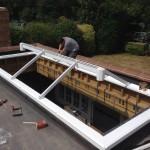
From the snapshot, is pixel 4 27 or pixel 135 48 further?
pixel 135 48

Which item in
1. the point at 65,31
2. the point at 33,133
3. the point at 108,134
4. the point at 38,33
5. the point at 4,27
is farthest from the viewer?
the point at 65,31

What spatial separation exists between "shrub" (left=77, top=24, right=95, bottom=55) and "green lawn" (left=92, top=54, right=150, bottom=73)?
43.9 inches

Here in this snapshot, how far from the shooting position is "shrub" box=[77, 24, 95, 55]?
22.9 m

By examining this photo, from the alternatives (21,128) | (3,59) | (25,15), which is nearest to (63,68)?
(3,59)

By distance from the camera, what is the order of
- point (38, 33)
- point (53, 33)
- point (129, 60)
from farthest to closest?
point (129, 60)
point (53, 33)
point (38, 33)

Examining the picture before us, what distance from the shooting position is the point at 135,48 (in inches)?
1004

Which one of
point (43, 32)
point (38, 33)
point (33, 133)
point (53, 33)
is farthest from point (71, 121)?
point (53, 33)

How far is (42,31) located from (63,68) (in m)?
10.3

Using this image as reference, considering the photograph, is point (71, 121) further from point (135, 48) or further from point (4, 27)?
point (135, 48)

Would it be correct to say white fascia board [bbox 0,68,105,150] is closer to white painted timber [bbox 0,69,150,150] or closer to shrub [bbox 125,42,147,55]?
white painted timber [bbox 0,69,150,150]

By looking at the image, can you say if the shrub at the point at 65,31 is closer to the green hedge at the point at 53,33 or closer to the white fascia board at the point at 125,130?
the green hedge at the point at 53,33

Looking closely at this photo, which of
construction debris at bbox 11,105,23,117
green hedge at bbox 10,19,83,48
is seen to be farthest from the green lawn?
construction debris at bbox 11,105,23,117

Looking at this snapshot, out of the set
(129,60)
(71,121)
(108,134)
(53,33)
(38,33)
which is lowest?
(129,60)

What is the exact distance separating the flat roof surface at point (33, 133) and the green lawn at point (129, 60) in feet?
53.0
